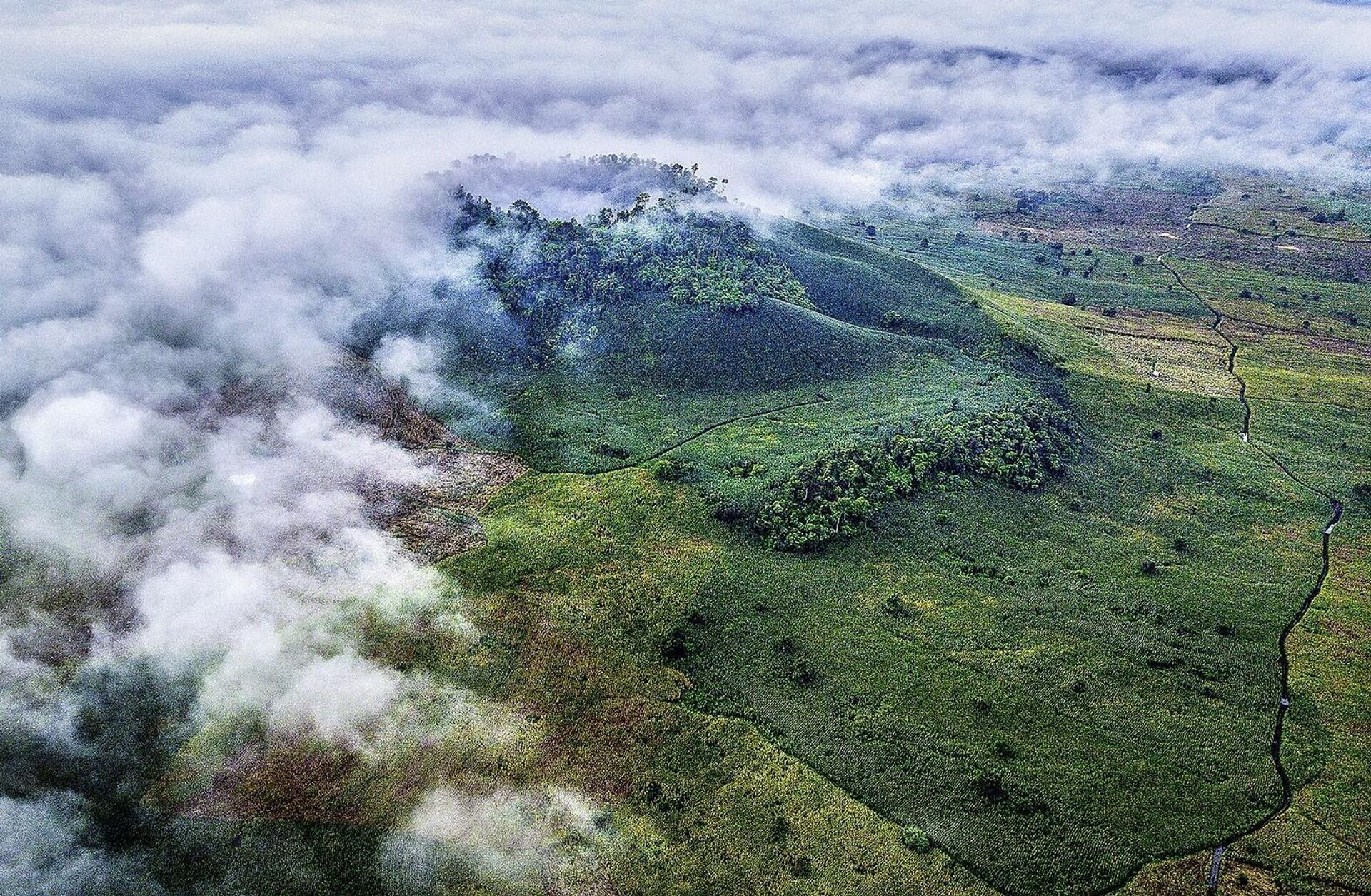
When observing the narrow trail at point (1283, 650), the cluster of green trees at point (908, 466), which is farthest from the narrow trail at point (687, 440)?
the narrow trail at point (1283, 650)

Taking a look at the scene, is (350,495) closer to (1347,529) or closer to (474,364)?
(474,364)

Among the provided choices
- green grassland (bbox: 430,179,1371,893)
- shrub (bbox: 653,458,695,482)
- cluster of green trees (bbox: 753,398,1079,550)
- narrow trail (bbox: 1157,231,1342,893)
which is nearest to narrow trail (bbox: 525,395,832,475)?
green grassland (bbox: 430,179,1371,893)

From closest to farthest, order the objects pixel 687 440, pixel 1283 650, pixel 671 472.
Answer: pixel 1283 650 → pixel 671 472 → pixel 687 440

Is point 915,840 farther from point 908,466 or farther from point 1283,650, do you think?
point 908,466

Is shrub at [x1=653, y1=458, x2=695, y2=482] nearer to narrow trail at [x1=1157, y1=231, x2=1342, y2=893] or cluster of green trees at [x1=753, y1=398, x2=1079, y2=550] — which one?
cluster of green trees at [x1=753, y1=398, x2=1079, y2=550]

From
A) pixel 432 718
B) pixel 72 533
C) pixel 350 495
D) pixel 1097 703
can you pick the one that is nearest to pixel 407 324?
pixel 350 495

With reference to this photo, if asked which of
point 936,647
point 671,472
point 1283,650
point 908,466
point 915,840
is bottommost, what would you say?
point 915,840

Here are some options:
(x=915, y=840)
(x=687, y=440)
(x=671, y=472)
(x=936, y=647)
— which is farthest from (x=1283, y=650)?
(x=687, y=440)
